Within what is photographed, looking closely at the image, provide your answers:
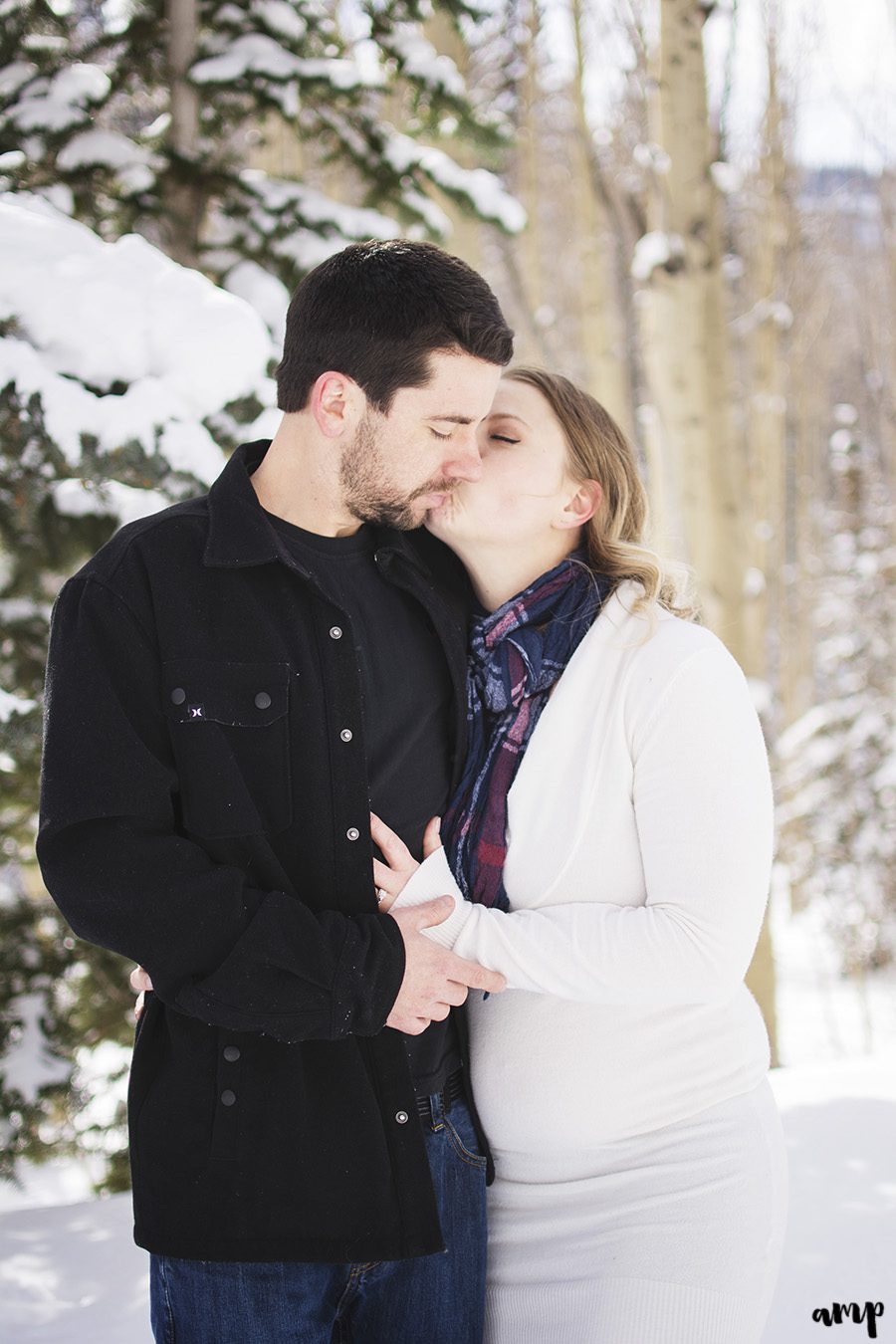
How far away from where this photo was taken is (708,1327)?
203cm

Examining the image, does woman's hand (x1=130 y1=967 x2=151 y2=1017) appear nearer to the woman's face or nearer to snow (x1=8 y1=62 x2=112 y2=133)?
the woman's face

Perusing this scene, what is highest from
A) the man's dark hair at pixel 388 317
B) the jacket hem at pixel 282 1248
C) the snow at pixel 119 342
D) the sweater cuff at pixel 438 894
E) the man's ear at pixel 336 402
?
the snow at pixel 119 342

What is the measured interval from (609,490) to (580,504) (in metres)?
0.07

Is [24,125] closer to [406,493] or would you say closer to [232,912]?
[406,493]

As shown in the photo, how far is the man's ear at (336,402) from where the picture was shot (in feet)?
6.82

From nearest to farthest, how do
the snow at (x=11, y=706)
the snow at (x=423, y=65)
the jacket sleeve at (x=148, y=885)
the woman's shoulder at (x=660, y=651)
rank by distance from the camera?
1. the jacket sleeve at (x=148, y=885)
2. the woman's shoulder at (x=660, y=651)
3. the snow at (x=11, y=706)
4. the snow at (x=423, y=65)

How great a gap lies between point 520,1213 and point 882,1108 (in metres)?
2.24

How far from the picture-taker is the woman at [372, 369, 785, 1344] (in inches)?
81.2

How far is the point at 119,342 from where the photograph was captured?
133 inches

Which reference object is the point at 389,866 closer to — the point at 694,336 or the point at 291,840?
the point at 291,840

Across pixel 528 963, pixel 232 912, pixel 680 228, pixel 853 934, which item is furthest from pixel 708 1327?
pixel 853 934

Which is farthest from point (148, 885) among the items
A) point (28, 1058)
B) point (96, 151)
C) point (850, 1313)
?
point (96, 151)

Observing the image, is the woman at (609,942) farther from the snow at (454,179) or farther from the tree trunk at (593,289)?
the tree trunk at (593,289)

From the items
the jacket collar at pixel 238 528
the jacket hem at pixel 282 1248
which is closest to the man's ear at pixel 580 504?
the jacket collar at pixel 238 528
